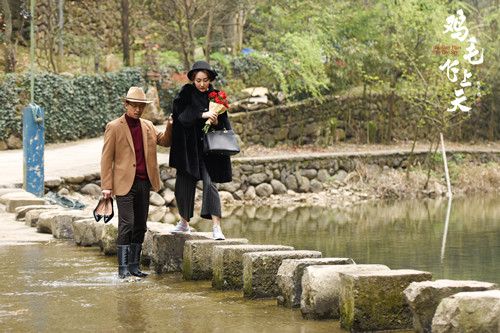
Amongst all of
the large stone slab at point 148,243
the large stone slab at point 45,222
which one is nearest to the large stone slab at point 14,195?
the large stone slab at point 45,222

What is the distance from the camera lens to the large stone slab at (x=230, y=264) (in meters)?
8.48

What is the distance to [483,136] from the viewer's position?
122 feet

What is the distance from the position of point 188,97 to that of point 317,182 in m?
18.4

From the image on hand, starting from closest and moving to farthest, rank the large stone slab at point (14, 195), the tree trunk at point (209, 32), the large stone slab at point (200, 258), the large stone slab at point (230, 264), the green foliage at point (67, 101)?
the large stone slab at point (230, 264)
the large stone slab at point (200, 258)
the large stone slab at point (14, 195)
the green foliage at point (67, 101)
the tree trunk at point (209, 32)

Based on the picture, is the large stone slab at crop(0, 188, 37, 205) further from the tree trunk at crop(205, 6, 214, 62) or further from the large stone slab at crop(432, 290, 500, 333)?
the tree trunk at crop(205, 6, 214, 62)

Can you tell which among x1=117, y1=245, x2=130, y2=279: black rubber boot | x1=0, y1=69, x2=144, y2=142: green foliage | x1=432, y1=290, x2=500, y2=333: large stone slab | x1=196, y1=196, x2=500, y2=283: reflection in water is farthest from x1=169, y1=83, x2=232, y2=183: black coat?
x1=0, y1=69, x2=144, y2=142: green foliage

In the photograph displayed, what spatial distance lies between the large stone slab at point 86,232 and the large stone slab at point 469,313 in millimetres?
6412

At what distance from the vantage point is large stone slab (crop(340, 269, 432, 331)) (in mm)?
6645

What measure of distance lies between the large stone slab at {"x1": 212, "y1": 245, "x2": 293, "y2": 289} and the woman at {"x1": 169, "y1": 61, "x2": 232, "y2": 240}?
1225 mm

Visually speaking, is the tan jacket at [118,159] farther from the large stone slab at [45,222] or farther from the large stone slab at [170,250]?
the large stone slab at [45,222]

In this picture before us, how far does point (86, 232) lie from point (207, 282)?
3311mm

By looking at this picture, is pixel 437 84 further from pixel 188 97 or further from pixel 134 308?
pixel 134 308

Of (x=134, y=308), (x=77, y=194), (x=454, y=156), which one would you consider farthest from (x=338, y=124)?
(x=134, y=308)

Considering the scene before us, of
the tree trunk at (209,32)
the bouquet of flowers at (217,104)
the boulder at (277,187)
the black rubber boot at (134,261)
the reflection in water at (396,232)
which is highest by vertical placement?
the tree trunk at (209,32)
